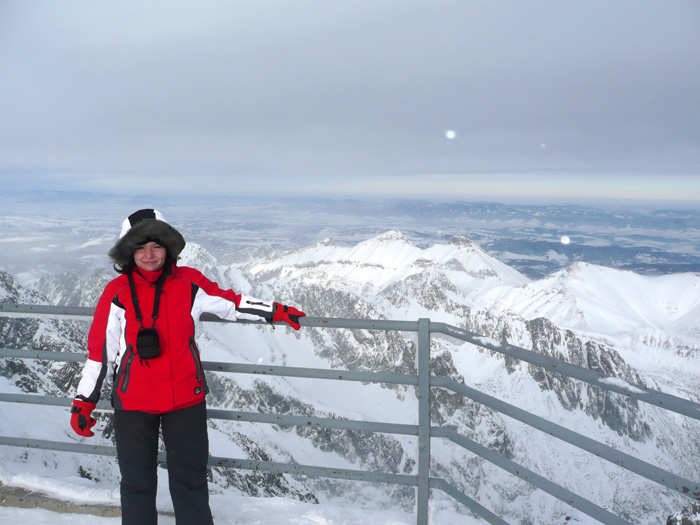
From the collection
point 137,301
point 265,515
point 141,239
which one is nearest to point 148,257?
point 141,239

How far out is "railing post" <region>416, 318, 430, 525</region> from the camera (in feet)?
12.0

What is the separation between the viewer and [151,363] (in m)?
3.41

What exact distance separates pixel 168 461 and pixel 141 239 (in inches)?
61.6

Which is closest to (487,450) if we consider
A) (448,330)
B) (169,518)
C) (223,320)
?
(448,330)

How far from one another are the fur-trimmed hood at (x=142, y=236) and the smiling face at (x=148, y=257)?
0.03 metres

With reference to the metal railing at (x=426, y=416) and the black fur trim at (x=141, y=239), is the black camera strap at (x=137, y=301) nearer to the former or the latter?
the black fur trim at (x=141, y=239)

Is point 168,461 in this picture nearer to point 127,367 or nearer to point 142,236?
point 127,367

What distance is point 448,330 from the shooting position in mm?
3510

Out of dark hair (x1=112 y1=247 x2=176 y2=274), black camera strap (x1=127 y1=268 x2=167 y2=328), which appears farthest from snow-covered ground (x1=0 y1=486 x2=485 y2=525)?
dark hair (x1=112 y1=247 x2=176 y2=274)

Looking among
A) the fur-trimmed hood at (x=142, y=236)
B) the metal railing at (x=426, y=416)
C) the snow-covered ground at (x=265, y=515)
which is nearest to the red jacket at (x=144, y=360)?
the fur-trimmed hood at (x=142, y=236)

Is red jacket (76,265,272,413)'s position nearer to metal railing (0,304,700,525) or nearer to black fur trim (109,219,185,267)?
black fur trim (109,219,185,267)

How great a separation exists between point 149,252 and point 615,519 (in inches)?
126

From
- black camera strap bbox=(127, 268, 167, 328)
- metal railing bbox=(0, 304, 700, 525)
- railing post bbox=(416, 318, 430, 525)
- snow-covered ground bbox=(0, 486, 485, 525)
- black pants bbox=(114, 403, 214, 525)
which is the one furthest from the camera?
snow-covered ground bbox=(0, 486, 485, 525)

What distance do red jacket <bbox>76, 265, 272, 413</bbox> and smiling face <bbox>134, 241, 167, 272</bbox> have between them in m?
0.06
